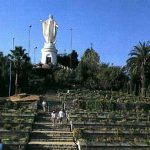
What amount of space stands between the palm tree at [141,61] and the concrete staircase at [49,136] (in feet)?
86.9

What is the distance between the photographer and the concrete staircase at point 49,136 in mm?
27953

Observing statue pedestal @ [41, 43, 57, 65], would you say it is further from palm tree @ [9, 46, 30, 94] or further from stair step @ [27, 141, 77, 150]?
stair step @ [27, 141, 77, 150]

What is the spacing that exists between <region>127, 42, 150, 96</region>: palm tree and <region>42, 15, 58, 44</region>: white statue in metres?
18.8

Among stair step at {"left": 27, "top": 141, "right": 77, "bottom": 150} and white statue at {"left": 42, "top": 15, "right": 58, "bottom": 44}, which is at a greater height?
white statue at {"left": 42, "top": 15, "right": 58, "bottom": 44}

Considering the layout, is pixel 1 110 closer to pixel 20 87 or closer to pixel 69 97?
pixel 69 97

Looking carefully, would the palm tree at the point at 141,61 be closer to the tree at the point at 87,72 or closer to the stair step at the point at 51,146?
the tree at the point at 87,72

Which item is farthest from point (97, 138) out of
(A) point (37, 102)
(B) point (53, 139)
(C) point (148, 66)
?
(C) point (148, 66)

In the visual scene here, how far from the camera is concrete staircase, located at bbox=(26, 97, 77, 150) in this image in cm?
2795

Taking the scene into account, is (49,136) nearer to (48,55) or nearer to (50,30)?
(48,55)

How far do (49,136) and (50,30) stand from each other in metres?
48.5

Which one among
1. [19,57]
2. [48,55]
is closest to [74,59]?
[48,55]

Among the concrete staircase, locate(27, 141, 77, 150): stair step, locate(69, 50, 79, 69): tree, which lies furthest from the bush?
locate(69, 50, 79, 69): tree

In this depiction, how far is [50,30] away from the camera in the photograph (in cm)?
7775

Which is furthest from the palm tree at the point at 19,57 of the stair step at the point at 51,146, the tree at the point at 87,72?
the stair step at the point at 51,146
